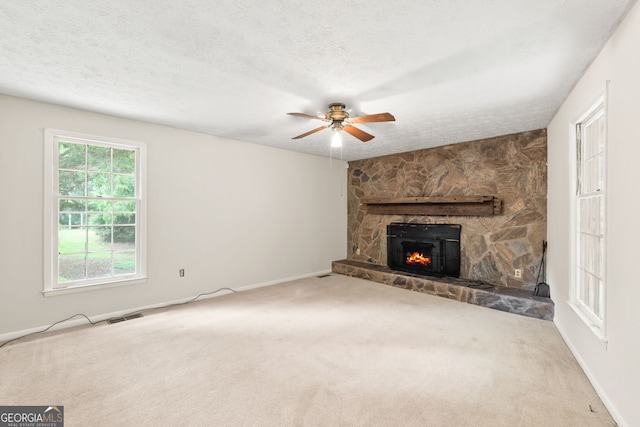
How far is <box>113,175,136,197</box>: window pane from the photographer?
12.4 ft

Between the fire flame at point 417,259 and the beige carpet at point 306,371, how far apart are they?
148 centimetres

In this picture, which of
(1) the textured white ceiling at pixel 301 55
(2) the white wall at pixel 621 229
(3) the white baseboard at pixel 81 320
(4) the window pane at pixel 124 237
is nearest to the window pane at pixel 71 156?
(1) the textured white ceiling at pixel 301 55

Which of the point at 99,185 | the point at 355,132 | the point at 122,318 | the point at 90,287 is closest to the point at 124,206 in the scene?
the point at 99,185

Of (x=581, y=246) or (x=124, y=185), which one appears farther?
(x=124, y=185)

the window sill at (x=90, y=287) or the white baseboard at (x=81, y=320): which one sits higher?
the window sill at (x=90, y=287)

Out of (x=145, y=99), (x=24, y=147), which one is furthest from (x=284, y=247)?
(x=24, y=147)

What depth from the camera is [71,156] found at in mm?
3467

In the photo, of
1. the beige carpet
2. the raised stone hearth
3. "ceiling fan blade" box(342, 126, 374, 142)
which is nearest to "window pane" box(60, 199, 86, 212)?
the beige carpet

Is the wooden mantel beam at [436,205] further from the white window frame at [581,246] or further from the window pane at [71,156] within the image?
the window pane at [71,156]

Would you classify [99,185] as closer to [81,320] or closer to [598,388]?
[81,320]

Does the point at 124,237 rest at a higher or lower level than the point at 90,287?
higher

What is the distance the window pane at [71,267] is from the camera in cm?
338

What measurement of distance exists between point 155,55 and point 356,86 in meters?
1.64

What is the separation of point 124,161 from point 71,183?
0.62 meters
